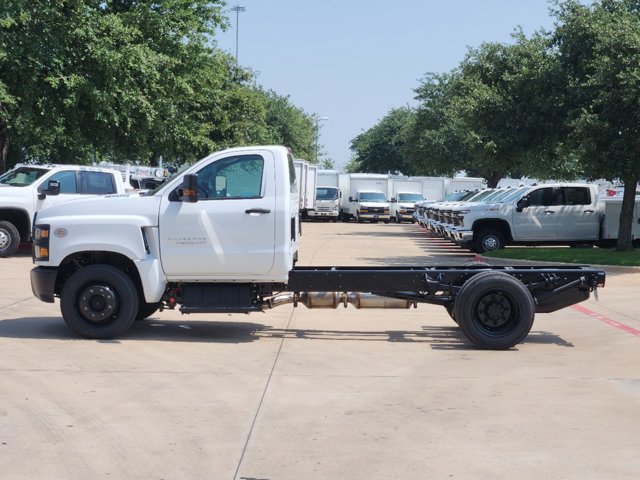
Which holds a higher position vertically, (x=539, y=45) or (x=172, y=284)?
(x=539, y=45)

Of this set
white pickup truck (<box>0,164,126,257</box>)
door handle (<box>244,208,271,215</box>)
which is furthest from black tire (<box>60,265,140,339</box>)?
white pickup truck (<box>0,164,126,257</box>)

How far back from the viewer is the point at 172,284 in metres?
10.8

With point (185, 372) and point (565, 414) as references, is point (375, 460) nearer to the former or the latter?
point (565, 414)

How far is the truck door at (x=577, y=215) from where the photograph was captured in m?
24.8

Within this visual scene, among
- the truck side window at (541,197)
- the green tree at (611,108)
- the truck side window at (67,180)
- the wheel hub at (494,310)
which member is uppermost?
the green tree at (611,108)

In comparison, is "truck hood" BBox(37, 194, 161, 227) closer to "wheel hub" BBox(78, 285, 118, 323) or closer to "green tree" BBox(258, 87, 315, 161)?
"wheel hub" BBox(78, 285, 118, 323)

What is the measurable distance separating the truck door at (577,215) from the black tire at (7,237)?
13.9m

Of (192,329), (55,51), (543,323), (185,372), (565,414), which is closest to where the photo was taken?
(565,414)

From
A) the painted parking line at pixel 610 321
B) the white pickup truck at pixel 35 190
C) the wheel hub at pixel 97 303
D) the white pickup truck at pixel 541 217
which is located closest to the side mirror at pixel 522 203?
the white pickup truck at pixel 541 217

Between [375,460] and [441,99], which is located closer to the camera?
[375,460]

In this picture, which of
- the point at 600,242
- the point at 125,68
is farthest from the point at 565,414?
the point at 125,68

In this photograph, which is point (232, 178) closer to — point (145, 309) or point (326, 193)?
point (145, 309)

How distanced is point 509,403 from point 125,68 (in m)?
19.9

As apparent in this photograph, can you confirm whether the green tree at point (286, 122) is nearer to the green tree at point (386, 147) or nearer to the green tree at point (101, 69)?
the green tree at point (386, 147)
